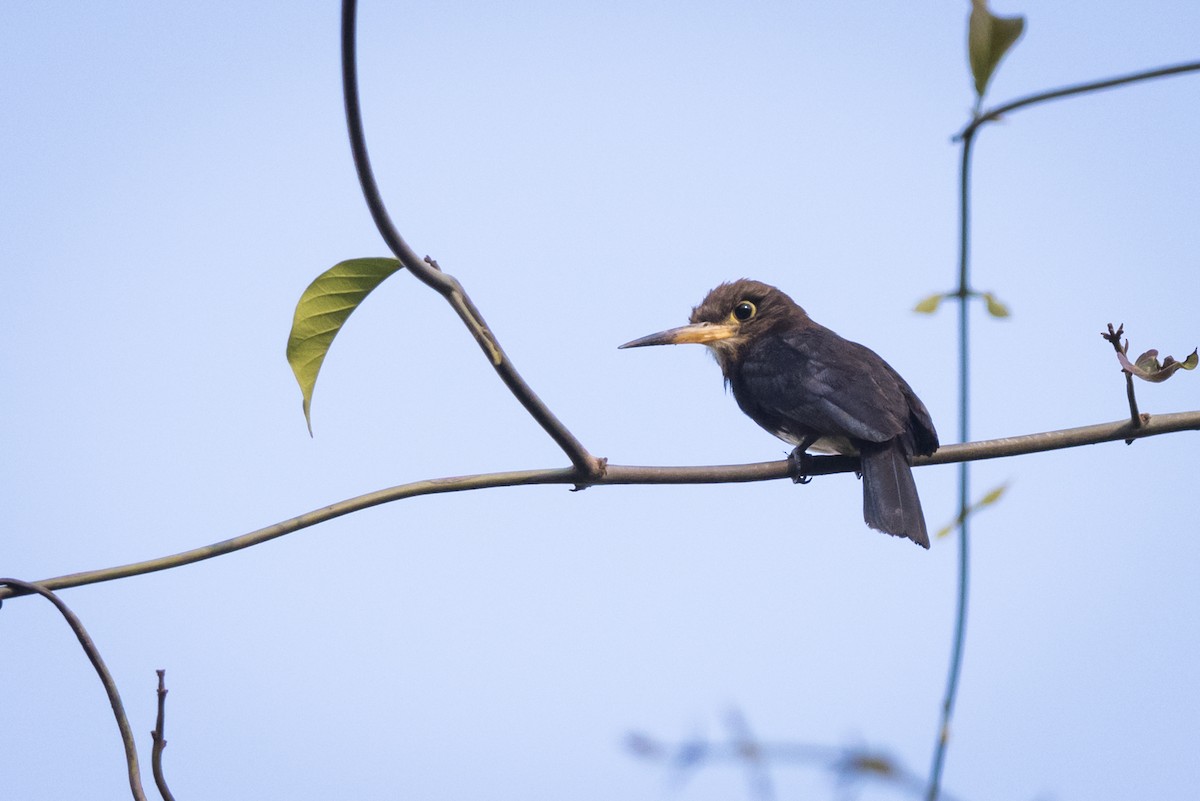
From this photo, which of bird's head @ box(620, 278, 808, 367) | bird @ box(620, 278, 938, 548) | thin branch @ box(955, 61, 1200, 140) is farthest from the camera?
bird's head @ box(620, 278, 808, 367)

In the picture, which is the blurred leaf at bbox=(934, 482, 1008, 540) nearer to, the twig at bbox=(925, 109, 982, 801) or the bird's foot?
the twig at bbox=(925, 109, 982, 801)

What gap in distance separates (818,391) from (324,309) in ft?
8.31

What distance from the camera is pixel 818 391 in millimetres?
4164

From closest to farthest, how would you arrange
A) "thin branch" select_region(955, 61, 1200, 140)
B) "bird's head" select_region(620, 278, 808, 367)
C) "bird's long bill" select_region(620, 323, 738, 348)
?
"thin branch" select_region(955, 61, 1200, 140) → "bird's long bill" select_region(620, 323, 738, 348) → "bird's head" select_region(620, 278, 808, 367)

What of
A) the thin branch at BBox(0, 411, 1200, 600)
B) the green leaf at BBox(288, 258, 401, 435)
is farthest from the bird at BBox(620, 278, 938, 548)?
the green leaf at BBox(288, 258, 401, 435)

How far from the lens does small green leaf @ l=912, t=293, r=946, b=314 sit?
1.25m

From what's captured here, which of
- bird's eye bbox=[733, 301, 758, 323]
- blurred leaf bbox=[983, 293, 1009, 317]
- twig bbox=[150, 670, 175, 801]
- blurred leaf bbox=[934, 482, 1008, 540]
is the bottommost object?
twig bbox=[150, 670, 175, 801]

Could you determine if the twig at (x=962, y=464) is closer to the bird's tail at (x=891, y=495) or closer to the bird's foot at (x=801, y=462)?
the bird's foot at (x=801, y=462)

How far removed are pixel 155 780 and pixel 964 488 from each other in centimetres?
124

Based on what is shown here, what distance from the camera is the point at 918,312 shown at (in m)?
1.26

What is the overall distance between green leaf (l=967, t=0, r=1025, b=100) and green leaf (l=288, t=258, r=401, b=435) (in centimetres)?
100

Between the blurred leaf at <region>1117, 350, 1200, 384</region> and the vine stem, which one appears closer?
the vine stem

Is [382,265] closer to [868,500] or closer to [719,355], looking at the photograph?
[868,500]

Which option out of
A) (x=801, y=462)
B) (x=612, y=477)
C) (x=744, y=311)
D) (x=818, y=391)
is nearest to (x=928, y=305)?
(x=612, y=477)
